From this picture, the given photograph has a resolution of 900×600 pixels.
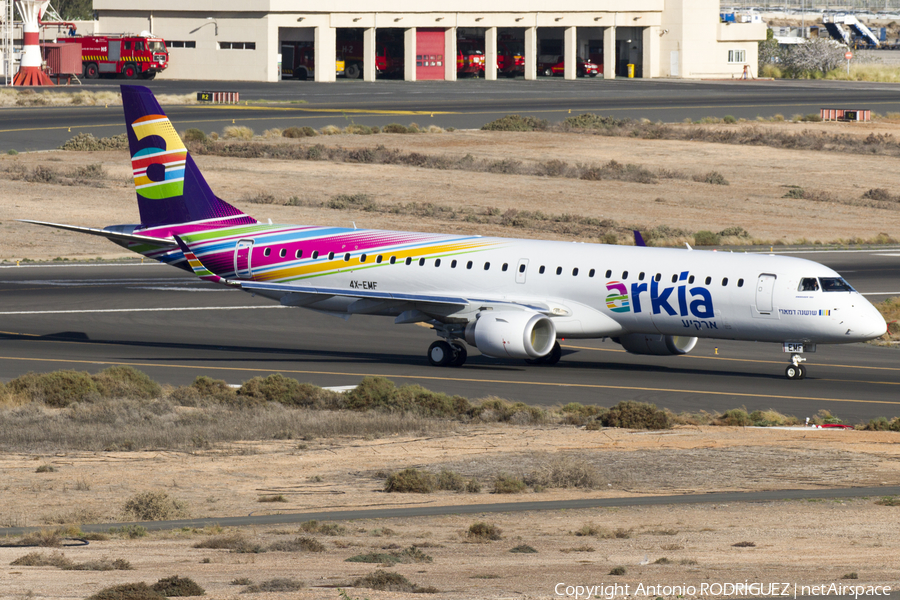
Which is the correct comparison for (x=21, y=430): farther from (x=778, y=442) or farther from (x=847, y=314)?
(x=847, y=314)

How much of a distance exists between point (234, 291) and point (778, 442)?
106ft

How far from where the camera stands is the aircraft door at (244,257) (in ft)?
142

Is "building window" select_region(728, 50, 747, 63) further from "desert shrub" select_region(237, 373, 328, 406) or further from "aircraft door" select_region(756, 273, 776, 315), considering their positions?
"desert shrub" select_region(237, 373, 328, 406)

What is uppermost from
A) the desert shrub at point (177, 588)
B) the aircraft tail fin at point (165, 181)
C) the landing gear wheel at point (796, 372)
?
the aircraft tail fin at point (165, 181)

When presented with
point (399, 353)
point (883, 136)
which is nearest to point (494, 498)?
point (399, 353)

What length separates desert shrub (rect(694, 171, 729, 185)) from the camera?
9050 centimetres

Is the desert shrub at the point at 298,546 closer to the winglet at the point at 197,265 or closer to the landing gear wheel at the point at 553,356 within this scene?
the landing gear wheel at the point at 553,356

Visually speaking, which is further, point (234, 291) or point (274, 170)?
point (274, 170)

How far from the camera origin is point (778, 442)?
28750mm

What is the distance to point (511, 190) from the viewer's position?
8512 centimetres

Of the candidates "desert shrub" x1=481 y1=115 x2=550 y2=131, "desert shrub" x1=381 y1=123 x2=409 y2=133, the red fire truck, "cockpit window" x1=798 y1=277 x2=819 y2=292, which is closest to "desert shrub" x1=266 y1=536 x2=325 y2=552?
"cockpit window" x1=798 y1=277 x2=819 y2=292

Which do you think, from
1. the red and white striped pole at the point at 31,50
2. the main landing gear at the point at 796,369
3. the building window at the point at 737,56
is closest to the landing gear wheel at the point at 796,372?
the main landing gear at the point at 796,369

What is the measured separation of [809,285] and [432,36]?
13879 centimetres

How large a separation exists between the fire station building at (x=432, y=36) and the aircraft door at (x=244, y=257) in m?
117
